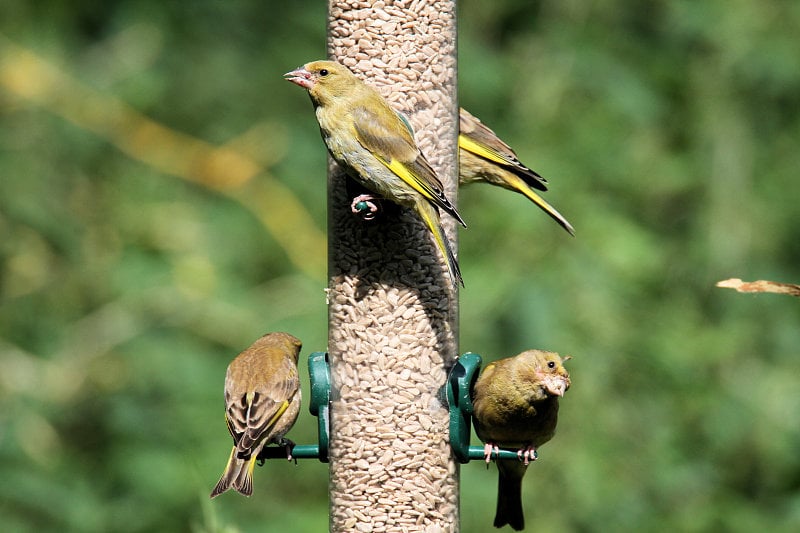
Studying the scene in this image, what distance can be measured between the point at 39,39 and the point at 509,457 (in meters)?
6.33

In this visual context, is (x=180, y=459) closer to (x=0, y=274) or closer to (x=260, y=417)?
(x=0, y=274)

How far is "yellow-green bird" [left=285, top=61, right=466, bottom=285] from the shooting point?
15.4ft

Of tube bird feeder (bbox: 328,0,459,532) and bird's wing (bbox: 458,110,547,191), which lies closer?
tube bird feeder (bbox: 328,0,459,532)

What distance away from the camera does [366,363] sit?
5.00 metres

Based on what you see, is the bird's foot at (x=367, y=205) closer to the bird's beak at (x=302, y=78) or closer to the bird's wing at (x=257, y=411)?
the bird's beak at (x=302, y=78)

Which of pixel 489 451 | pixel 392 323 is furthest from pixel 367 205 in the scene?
pixel 489 451

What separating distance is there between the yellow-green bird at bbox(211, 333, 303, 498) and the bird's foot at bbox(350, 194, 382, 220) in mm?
807

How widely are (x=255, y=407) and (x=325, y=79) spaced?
1280mm

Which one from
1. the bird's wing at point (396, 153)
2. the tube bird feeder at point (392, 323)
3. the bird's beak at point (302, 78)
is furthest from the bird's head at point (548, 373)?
the bird's beak at point (302, 78)

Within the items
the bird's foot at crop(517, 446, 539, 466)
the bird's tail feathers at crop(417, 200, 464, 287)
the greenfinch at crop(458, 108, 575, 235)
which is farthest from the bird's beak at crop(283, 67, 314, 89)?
the bird's foot at crop(517, 446, 539, 466)

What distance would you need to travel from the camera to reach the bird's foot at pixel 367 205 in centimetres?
479

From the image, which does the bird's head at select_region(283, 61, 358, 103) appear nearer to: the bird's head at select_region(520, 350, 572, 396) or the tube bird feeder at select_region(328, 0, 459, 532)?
the tube bird feeder at select_region(328, 0, 459, 532)

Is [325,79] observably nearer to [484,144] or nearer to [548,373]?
[484,144]

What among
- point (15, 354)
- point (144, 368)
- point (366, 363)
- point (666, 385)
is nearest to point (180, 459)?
point (144, 368)
